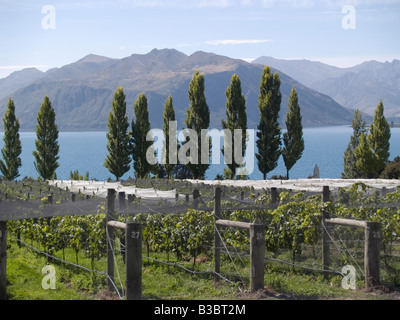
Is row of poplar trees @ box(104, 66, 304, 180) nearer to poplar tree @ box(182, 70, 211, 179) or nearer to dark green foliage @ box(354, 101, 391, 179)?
poplar tree @ box(182, 70, 211, 179)

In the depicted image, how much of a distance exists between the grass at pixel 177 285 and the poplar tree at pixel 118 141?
33.2m

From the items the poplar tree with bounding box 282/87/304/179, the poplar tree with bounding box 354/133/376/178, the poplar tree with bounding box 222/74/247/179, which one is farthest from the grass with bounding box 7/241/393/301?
the poplar tree with bounding box 282/87/304/179

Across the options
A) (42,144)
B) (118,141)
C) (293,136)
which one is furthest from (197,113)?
(42,144)

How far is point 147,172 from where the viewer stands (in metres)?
44.2

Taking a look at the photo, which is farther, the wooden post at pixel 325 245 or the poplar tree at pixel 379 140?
the poplar tree at pixel 379 140

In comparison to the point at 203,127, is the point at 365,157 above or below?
below

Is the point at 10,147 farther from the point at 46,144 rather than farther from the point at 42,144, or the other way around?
the point at 46,144

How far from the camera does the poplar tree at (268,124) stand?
43688mm

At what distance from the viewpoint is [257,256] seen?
837cm

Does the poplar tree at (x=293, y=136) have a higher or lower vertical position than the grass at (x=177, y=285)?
higher

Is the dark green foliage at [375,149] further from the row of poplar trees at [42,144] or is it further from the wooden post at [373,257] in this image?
the wooden post at [373,257]

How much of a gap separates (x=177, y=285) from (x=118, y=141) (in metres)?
35.9

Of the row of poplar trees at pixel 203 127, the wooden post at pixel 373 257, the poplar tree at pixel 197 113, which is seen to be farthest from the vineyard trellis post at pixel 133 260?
the poplar tree at pixel 197 113
